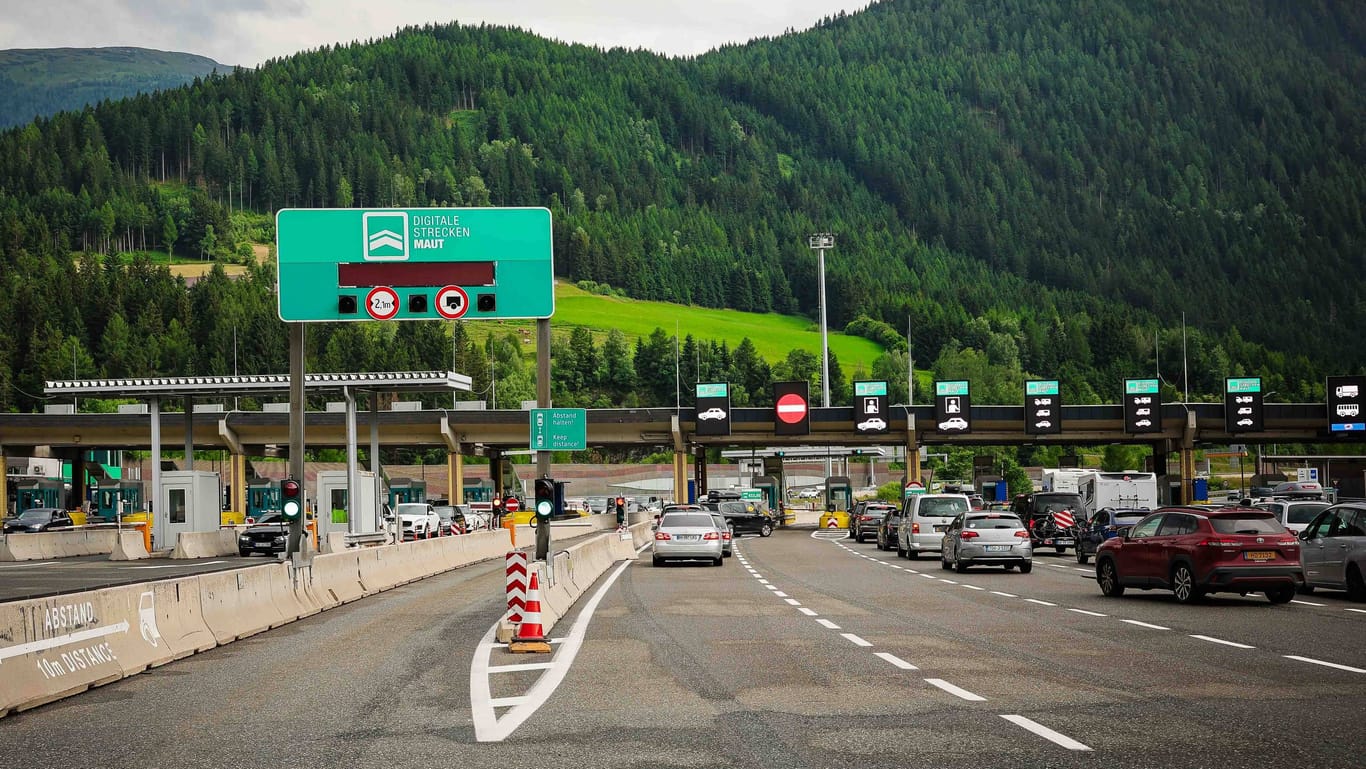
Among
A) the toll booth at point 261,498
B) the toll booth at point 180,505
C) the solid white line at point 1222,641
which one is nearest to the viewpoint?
the solid white line at point 1222,641

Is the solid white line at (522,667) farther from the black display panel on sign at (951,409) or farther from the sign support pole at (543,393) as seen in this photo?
the black display panel on sign at (951,409)

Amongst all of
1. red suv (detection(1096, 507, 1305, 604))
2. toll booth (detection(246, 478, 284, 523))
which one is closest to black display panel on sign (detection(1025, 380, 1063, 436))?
toll booth (detection(246, 478, 284, 523))

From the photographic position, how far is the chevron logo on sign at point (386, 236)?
28656mm

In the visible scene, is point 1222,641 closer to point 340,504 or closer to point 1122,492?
point 1122,492

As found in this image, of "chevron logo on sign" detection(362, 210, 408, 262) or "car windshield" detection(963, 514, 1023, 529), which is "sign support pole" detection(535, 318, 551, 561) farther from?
"car windshield" detection(963, 514, 1023, 529)

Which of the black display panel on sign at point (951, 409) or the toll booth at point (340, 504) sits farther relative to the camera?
the black display panel on sign at point (951, 409)

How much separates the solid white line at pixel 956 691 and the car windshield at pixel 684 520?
24937 mm

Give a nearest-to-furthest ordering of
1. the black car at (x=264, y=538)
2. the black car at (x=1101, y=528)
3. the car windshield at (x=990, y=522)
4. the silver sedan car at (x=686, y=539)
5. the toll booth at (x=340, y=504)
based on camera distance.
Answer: the car windshield at (x=990, y=522), the silver sedan car at (x=686, y=539), the black car at (x=1101, y=528), the black car at (x=264, y=538), the toll booth at (x=340, y=504)

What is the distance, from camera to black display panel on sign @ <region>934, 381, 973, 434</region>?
78375 mm

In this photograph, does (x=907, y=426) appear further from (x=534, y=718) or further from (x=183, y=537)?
(x=534, y=718)

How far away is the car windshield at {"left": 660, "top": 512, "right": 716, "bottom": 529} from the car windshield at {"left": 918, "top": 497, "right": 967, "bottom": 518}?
6.96 m

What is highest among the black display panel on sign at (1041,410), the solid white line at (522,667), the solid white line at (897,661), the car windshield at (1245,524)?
the black display panel on sign at (1041,410)

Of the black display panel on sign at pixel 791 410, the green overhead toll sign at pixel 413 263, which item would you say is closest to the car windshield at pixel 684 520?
the green overhead toll sign at pixel 413 263

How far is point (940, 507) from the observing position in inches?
1647
